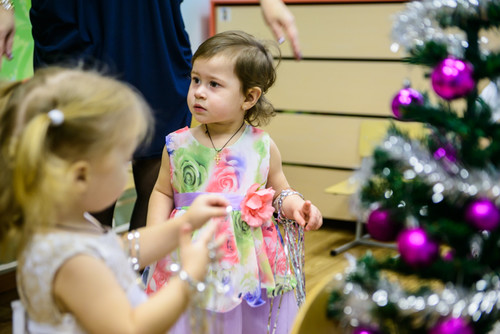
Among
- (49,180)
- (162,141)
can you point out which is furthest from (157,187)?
(49,180)

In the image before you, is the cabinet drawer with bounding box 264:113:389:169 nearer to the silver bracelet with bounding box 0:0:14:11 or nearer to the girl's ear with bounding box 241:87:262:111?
the girl's ear with bounding box 241:87:262:111

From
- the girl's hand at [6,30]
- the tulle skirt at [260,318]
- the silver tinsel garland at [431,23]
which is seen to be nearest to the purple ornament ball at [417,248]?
the silver tinsel garland at [431,23]

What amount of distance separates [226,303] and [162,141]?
537mm

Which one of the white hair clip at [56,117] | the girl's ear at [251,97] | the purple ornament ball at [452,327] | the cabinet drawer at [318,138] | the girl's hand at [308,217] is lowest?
the cabinet drawer at [318,138]

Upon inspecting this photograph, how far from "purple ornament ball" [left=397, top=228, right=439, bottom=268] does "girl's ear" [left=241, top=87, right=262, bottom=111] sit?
935 millimetres

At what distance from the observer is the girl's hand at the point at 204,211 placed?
125 centimetres

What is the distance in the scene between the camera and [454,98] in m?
1.03

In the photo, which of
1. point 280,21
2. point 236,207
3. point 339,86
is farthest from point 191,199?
point 339,86

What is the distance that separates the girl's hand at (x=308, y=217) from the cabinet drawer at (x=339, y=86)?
7.87 ft

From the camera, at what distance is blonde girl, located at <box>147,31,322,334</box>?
1773mm

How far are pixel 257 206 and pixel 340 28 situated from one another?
2.57 meters

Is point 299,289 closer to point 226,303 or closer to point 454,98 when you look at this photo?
point 226,303

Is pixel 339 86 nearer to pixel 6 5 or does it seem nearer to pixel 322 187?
pixel 322 187

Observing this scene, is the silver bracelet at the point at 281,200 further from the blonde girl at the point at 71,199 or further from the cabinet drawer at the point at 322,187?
the cabinet drawer at the point at 322,187
